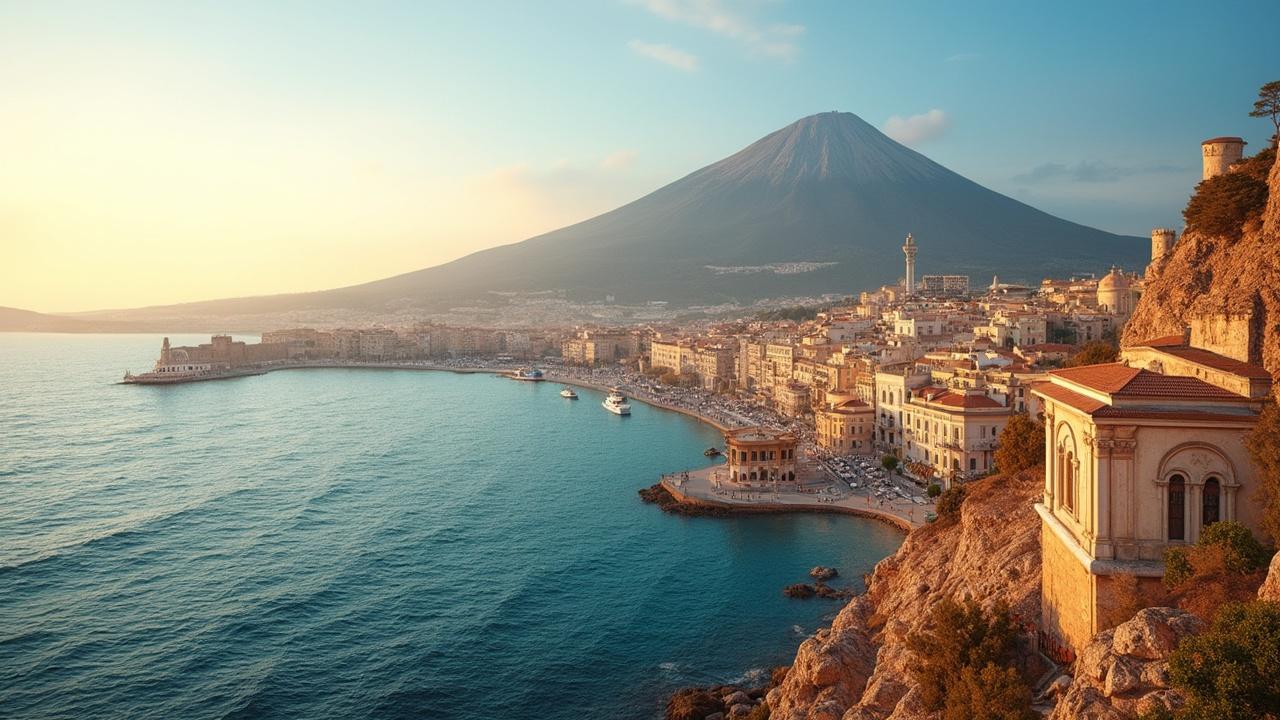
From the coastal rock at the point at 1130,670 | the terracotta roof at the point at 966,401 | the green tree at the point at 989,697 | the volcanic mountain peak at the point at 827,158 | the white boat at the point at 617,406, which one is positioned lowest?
the white boat at the point at 617,406

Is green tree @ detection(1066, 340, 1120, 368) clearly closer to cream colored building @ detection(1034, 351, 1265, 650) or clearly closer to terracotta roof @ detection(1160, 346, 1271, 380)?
terracotta roof @ detection(1160, 346, 1271, 380)

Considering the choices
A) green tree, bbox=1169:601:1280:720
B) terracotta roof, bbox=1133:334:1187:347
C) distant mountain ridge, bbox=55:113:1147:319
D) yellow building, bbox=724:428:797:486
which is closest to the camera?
green tree, bbox=1169:601:1280:720

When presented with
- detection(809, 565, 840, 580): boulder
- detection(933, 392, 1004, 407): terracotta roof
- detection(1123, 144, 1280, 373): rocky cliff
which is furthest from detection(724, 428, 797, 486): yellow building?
detection(1123, 144, 1280, 373): rocky cliff

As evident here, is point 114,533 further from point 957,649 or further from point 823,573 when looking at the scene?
point 957,649

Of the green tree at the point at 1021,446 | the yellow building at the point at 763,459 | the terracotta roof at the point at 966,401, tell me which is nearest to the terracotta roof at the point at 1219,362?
the green tree at the point at 1021,446

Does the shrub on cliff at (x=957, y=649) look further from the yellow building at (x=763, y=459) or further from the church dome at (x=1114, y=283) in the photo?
the church dome at (x=1114, y=283)

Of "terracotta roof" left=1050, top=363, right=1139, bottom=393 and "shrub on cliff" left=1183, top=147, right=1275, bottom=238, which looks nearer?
"terracotta roof" left=1050, top=363, right=1139, bottom=393

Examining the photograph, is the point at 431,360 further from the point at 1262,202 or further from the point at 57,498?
the point at 1262,202
